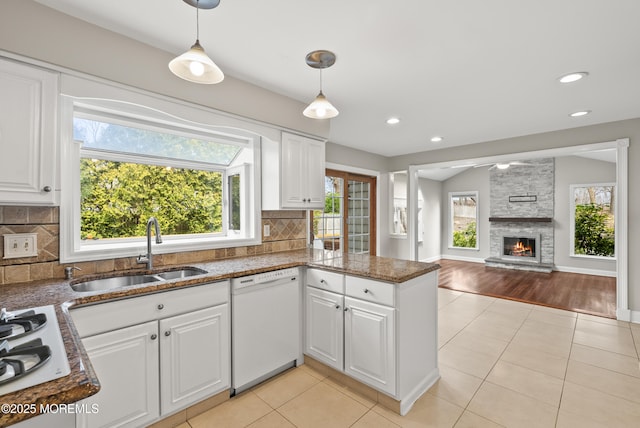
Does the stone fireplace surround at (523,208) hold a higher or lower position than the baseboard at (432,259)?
higher

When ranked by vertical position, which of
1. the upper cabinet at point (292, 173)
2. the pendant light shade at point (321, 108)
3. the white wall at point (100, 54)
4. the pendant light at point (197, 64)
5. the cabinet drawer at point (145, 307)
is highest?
the white wall at point (100, 54)

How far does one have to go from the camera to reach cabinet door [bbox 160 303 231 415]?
1737 millimetres

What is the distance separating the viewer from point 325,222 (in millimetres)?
4570

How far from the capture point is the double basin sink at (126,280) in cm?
192

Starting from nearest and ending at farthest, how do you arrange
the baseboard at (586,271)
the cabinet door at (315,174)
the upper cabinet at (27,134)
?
the upper cabinet at (27,134) → the cabinet door at (315,174) → the baseboard at (586,271)

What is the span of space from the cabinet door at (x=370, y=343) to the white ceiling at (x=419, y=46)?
5.78 ft

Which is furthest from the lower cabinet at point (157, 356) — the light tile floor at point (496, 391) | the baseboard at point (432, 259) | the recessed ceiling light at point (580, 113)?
the baseboard at point (432, 259)

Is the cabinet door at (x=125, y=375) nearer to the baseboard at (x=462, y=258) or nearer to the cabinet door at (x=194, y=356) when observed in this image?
the cabinet door at (x=194, y=356)

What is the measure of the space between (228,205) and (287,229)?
0.66 metres

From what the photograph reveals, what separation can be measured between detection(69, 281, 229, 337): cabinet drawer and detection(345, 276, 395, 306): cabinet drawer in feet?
2.77

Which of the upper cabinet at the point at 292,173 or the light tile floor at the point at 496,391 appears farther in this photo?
the upper cabinet at the point at 292,173

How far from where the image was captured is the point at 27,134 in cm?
157

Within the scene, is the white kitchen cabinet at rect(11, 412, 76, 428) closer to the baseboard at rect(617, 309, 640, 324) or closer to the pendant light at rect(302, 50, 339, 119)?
the pendant light at rect(302, 50, 339, 119)

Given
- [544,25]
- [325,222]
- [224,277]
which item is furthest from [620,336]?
[224,277]
